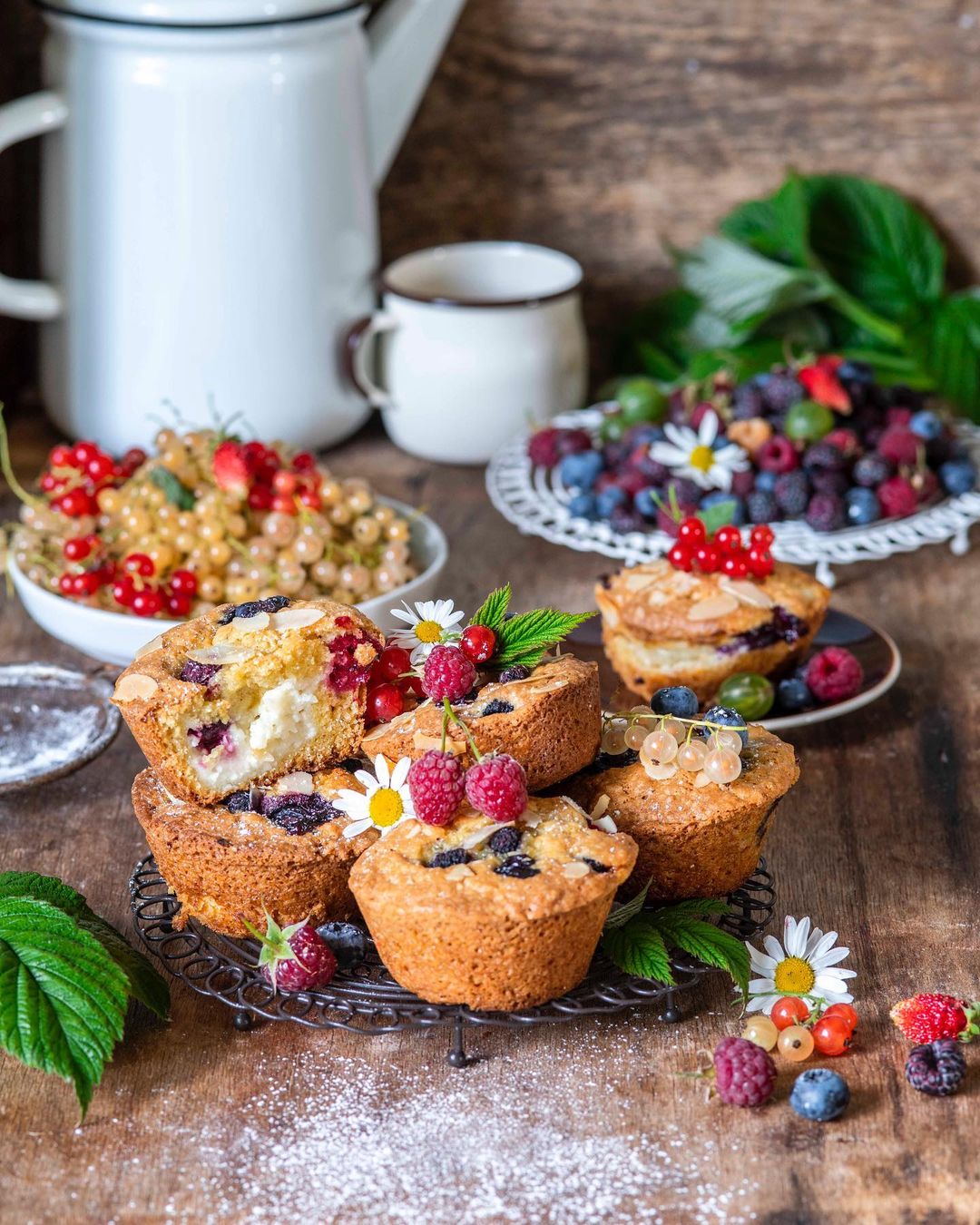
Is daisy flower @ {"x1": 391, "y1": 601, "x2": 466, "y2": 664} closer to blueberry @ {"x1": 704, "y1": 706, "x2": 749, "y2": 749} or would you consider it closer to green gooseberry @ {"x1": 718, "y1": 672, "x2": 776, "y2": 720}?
blueberry @ {"x1": 704, "y1": 706, "x2": 749, "y2": 749}

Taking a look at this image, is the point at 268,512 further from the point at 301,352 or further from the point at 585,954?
the point at 585,954

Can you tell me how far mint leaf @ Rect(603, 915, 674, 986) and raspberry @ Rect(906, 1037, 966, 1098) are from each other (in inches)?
6.2

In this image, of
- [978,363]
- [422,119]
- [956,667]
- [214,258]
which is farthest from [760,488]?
[422,119]

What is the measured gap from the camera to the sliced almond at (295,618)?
103 cm

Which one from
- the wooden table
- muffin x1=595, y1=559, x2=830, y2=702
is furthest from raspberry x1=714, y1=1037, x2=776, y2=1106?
muffin x1=595, y1=559, x2=830, y2=702

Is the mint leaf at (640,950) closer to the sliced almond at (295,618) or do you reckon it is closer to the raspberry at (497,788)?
the raspberry at (497,788)

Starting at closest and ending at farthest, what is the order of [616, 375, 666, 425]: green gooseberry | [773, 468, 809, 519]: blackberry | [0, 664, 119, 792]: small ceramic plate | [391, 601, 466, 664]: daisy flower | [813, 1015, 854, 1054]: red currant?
[813, 1015, 854, 1054]: red currant, [391, 601, 466, 664]: daisy flower, [0, 664, 119, 792]: small ceramic plate, [773, 468, 809, 519]: blackberry, [616, 375, 666, 425]: green gooseberry

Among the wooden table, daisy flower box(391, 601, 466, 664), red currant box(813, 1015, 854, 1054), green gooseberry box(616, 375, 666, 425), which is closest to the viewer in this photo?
the wooden table

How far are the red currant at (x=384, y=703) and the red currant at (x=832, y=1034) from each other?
35cm

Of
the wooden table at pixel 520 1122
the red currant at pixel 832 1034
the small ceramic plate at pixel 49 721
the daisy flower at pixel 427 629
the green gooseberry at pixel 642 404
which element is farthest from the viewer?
the green gooseberry at pixel 642 404

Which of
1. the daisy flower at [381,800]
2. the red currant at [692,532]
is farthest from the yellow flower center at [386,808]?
the red currant at [692,532]

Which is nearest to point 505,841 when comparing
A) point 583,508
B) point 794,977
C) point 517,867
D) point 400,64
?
point 517,867

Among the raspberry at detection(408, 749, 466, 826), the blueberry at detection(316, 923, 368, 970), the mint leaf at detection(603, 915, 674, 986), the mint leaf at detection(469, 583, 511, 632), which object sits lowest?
the blueberry at detection(316, 923, 368, 970)

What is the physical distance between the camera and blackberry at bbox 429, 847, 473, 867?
3.06 ft
